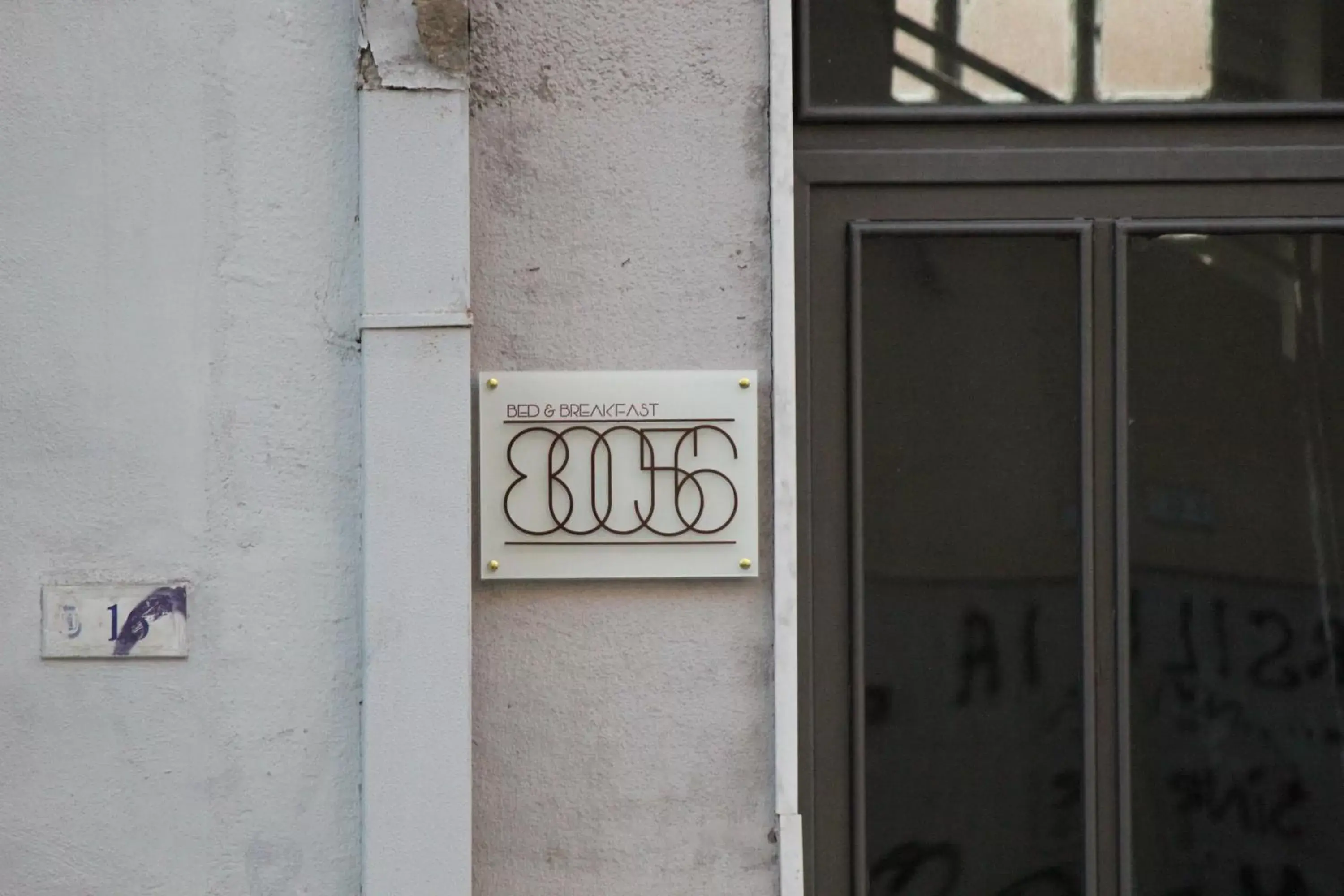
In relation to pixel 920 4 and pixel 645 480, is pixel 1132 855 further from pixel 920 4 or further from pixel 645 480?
pixel 920 4

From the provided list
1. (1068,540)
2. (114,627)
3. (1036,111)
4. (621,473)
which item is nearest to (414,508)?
(621,473)

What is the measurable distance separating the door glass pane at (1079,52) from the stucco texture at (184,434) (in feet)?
3.93

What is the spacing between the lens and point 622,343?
116 inches

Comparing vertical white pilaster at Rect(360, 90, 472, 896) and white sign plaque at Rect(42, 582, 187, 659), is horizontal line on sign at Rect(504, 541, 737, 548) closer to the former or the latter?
vertical white pilaster at Rect(360, 90, 472, 896)

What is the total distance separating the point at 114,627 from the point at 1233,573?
2.52 meters

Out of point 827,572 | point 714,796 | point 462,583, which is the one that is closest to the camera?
point 462,583

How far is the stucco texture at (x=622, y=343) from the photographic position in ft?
9.55

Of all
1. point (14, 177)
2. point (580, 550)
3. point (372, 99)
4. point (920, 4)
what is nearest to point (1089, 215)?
point (920, 4)

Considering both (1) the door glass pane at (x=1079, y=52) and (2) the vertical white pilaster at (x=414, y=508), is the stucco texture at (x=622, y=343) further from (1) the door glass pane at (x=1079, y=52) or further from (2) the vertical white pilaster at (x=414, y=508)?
(1) the door glass pane at (x=1079, y=52)

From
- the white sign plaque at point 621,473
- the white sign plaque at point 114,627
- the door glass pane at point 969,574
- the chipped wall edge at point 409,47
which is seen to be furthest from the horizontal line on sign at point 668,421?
the white sign plaque at point 114,627

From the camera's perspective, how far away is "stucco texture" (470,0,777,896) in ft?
9.55

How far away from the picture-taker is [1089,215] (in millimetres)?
3154

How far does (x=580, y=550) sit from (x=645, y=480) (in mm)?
210

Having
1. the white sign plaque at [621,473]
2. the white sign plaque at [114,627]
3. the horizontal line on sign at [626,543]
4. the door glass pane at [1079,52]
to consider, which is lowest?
the white sign plaque at [114,627]
